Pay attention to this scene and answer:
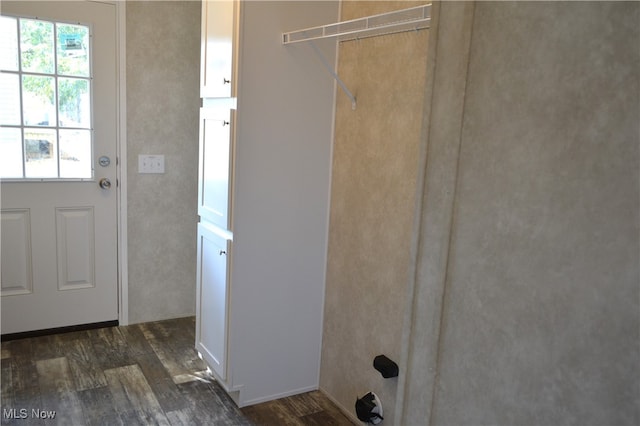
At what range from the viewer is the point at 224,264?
233 cm

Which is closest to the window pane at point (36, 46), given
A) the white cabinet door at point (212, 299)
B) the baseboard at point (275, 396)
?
the white cabinet door at point (212, 299)

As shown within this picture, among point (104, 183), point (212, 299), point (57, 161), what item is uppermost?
point (57, 161)

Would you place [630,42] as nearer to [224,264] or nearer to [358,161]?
[358,161]

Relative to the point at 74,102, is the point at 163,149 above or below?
below

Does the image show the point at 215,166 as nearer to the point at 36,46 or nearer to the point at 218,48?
the point at 218,48

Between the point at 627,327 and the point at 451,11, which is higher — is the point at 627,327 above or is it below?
below

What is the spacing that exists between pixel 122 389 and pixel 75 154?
1438 millimetres

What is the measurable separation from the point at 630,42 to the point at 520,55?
134 mm

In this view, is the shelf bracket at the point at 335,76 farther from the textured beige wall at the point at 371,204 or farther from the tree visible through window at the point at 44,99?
the tree visible through window at the point at 44,99

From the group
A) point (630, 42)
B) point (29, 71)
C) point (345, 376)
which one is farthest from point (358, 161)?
point (29, 71)

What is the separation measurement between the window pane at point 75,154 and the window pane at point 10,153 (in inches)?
8.7

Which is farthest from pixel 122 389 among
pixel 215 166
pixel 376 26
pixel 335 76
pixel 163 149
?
pixel 376 26

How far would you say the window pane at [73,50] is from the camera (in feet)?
9.36

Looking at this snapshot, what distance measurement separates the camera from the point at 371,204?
218cm
